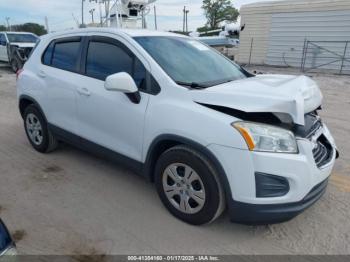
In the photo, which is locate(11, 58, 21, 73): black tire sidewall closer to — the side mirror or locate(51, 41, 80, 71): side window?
locate(51, 41, 80, 71): side window

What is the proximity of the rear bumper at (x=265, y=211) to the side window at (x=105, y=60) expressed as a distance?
5.76ft

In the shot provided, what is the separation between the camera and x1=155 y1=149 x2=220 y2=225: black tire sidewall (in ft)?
9.16

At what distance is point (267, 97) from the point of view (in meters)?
2.69

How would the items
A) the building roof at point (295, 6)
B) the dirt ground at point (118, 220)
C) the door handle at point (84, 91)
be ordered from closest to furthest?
the dirt ground at point (118, 220), the door handle at point (84, 91), the building roof at point (295, 6)

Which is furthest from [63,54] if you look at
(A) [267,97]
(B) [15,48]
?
(B) [15,48]

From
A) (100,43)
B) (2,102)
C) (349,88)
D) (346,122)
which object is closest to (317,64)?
(349,88)

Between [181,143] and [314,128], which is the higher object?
[314,128]

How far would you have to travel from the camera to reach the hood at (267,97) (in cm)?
263

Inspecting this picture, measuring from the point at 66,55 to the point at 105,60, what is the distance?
86cm

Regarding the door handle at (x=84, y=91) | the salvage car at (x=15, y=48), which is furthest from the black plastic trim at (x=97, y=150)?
the salvage car at (x=15, y=48)

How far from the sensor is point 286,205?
2.66 metres

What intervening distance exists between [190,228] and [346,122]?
4954 mm

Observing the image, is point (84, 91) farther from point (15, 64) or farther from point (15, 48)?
point (15, 64)

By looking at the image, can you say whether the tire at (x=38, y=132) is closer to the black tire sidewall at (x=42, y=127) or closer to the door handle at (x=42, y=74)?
the black tire sidewall at (x=42, y=127)
